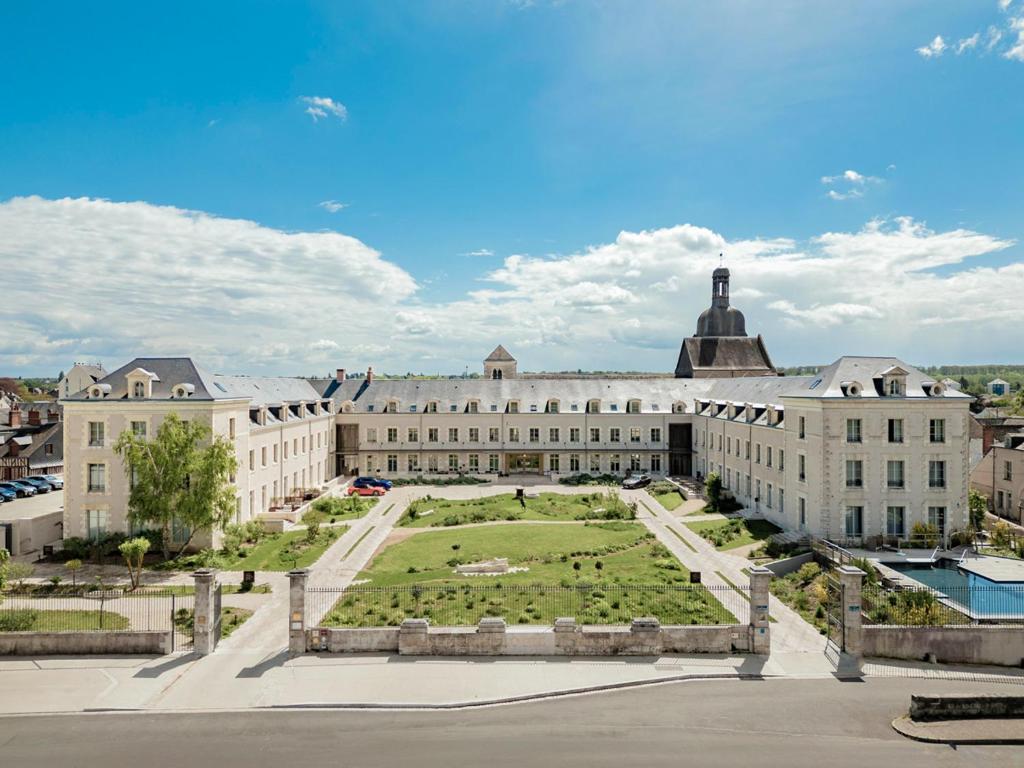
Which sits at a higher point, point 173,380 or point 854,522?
point 173,380

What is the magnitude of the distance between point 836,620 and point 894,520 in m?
16.5

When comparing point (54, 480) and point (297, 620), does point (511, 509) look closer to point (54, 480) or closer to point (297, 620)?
point (297, 620)

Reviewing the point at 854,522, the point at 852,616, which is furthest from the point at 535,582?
the point at 854,522

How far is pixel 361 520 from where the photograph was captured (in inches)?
1752

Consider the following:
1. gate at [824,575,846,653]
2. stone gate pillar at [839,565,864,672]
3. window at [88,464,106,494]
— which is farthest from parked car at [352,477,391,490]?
stone gate pillar at [839,565,864,672]

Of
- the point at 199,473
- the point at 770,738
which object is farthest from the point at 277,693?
the point at 199,473

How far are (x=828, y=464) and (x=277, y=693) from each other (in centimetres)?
2980

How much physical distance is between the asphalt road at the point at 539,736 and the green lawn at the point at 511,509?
2527cm

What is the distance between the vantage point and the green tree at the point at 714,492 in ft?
152

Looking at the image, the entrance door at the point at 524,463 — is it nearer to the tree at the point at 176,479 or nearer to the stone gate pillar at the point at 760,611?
the tree at the point at 176,479

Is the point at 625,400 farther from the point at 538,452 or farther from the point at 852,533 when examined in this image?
the point at 852,533

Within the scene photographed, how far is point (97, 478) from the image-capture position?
122ft

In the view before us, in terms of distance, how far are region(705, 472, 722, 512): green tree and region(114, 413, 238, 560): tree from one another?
31.6 meters

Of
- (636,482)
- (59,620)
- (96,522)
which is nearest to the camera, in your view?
(59,620)
